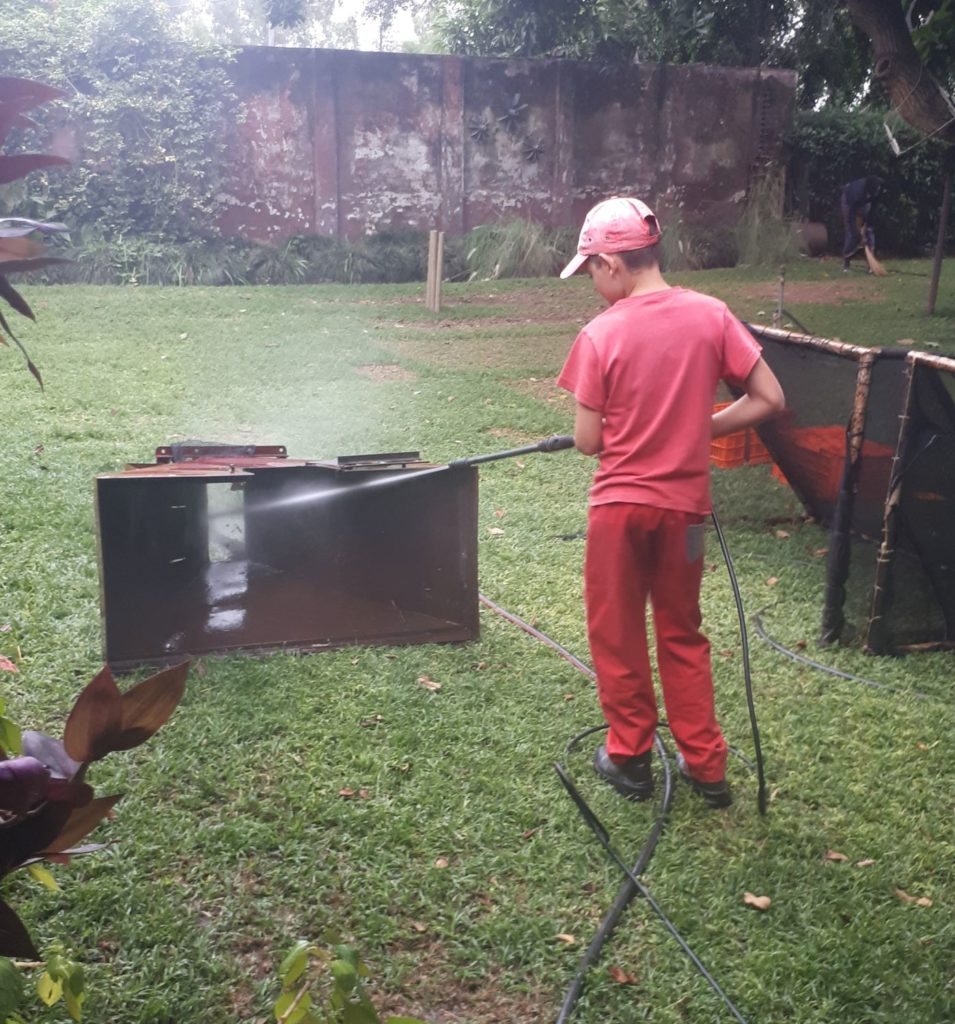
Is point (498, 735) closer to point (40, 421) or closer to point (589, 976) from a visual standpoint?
point (589, 976)

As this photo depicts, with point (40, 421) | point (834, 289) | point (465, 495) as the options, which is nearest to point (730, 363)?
point (465, 495)

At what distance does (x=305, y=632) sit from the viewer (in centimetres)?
461

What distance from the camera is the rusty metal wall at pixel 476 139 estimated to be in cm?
1611

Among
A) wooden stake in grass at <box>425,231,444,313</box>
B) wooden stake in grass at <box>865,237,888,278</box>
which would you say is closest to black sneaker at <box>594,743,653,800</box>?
wooden stake in grass at <box>425,231,444,313</box>

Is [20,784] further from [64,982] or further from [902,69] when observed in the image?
[902,69]

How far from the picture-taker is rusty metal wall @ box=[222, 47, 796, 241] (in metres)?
16.1

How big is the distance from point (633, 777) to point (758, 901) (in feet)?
2.00

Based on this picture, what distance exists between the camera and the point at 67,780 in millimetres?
1274

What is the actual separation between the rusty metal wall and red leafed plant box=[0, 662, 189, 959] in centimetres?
1580

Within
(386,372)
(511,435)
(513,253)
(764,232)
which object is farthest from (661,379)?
(764,232)

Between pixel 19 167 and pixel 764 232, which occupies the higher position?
pixel 19 167

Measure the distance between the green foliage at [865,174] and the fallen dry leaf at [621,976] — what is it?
1851 centimetres

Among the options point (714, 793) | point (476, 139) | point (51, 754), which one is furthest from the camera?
point (476, 139)

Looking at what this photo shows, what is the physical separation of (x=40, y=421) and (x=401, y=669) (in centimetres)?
500
